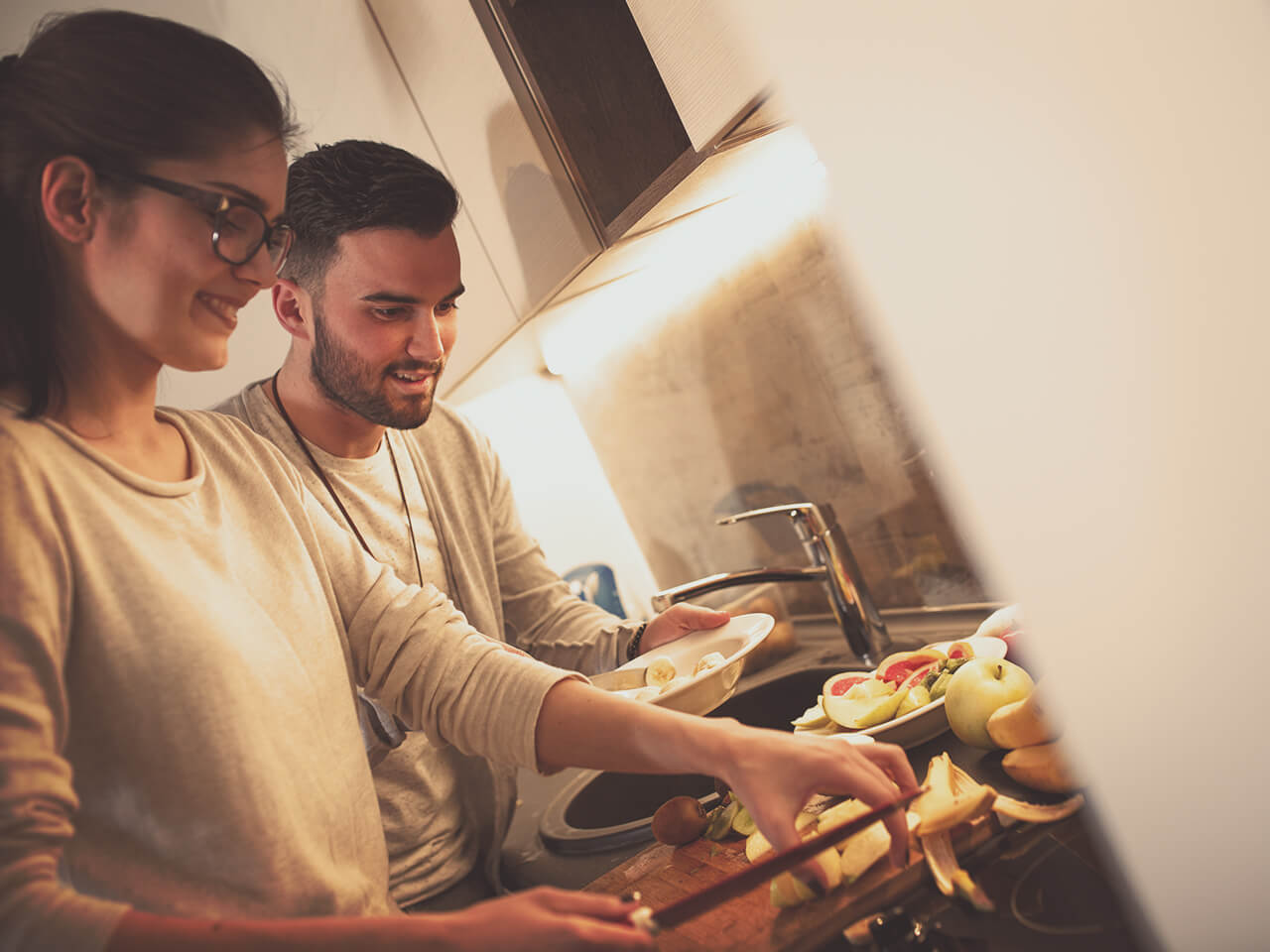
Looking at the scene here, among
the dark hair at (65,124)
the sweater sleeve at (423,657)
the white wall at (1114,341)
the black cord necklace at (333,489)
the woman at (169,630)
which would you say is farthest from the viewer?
the black cord necklace at (333,489)

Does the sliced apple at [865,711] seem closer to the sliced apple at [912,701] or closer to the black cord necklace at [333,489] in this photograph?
the sliced apple at [912,701]

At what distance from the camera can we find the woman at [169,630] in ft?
1.79

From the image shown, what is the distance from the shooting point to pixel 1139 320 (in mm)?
452

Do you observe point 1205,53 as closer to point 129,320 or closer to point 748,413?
point 129,320

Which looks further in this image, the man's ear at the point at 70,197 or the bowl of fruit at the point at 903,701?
the bowl of fruit at the point at 903,701

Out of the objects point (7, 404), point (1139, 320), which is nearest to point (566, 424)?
point (7, 404)

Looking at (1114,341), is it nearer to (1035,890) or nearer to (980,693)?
(1035,890)

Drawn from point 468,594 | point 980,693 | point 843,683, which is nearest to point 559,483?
point 468,594

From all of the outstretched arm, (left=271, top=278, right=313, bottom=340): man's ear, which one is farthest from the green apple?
(left=271, top=278, right=313, bottom=340): man's ear

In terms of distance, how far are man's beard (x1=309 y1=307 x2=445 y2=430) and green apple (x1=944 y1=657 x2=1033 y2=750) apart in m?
0.84

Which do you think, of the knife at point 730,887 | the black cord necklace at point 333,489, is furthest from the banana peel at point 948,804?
the black cord necklace at point 333,489

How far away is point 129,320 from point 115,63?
0.20 metres

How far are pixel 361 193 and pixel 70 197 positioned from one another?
24.8 inches

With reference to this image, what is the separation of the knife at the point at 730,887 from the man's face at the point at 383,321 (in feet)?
2.98
